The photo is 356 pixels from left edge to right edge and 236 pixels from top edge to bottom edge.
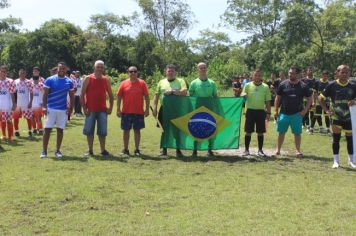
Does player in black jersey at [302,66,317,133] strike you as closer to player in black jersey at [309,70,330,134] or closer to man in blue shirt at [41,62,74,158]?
player in black jersey at [309,70,330,134]

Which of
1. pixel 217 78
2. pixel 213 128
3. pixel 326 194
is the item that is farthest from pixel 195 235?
pixel 217 78

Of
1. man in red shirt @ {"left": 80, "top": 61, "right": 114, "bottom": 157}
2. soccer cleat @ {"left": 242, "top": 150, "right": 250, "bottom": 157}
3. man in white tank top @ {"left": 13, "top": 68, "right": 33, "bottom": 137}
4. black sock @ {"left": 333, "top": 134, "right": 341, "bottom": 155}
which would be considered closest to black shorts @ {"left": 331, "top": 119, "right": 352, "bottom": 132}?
black sock @ {"left": 333, "top": 134, "right": 341, "bottom": 155}

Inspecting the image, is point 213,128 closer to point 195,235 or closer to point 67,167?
point 67,167

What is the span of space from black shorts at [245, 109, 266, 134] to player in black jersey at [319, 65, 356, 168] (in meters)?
1.67

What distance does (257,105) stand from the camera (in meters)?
11.0

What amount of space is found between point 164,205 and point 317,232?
212 centimetres

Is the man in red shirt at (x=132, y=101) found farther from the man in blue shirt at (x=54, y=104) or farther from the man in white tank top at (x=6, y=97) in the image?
the man in white tank top at (x=6, y=97)

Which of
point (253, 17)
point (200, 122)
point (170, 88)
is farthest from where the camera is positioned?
point (253, 17)

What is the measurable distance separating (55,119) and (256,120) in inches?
174

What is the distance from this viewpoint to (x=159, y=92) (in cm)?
1091

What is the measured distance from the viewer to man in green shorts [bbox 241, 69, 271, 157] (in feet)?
36.1

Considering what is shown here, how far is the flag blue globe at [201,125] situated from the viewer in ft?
35.9

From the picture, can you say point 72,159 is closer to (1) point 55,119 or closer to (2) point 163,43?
(1) point 55,119

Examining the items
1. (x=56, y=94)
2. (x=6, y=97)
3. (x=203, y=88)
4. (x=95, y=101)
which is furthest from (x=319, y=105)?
(x=6, y=97)
